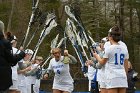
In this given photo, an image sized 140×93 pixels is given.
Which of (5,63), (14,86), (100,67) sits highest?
(5,63)

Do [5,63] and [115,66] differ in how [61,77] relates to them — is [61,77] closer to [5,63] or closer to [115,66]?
[115,66]

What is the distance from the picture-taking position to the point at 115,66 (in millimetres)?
9938

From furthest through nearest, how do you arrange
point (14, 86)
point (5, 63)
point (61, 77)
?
point (61, 77) → point (14, 86) → point (5, 63)

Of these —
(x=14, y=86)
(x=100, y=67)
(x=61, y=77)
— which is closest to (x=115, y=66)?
(x=100, y=67)

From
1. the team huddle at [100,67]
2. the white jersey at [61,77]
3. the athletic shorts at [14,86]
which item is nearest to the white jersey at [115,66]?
the team huddle at [100,67]

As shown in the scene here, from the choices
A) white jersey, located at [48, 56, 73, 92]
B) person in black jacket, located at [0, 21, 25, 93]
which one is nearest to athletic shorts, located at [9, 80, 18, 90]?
white jersey, located at [48, 56, 73, 92]

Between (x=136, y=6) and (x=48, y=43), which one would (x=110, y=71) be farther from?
(x=136, y=6)

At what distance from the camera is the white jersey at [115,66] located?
985 cm

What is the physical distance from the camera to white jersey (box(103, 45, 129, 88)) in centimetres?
985

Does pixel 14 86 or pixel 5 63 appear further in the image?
pixel 14 86

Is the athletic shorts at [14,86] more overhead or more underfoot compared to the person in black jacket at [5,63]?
more underfoot

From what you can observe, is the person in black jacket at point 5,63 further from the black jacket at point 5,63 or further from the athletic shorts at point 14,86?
the athletic shorts at point 14,86

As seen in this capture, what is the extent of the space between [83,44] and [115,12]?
19.2 m

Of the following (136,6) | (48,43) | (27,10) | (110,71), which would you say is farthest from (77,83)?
(110,71)
